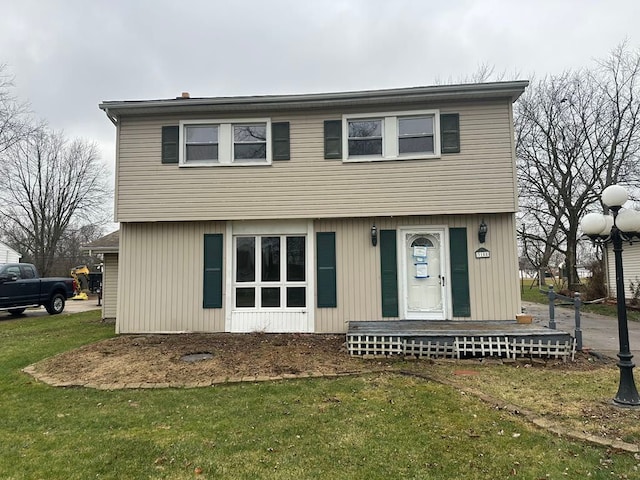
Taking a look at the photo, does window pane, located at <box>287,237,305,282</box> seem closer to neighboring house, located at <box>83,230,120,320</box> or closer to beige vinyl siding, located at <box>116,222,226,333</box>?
beige vinyl siding, located at <box>116,222,226,333</box>

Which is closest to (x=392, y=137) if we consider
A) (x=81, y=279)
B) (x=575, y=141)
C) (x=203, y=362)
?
(x=203, y=362)

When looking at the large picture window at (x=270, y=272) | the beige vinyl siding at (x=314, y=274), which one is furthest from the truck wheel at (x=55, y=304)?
the large picture window at (x=270, y=272)

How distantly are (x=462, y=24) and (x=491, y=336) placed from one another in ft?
38.9

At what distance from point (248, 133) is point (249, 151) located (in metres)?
0.42

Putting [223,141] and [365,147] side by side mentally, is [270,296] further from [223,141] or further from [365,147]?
[365,147]

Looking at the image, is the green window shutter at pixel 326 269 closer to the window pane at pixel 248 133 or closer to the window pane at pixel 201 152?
the window pane at pixel 248 133

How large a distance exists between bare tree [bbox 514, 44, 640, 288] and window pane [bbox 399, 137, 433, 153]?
13.9 meters

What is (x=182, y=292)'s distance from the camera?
868cm

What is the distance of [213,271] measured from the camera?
28.3 ft

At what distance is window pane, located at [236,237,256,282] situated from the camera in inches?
343

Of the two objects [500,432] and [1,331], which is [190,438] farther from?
[1,331]

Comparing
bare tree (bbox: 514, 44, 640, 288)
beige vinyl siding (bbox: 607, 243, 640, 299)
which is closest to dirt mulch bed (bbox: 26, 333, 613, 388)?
beige vinyl siding (bbox: 607, 243, 640, 299)

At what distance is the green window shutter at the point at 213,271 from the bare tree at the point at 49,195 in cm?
2691

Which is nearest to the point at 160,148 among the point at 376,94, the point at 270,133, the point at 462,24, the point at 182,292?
the point at 270,133
